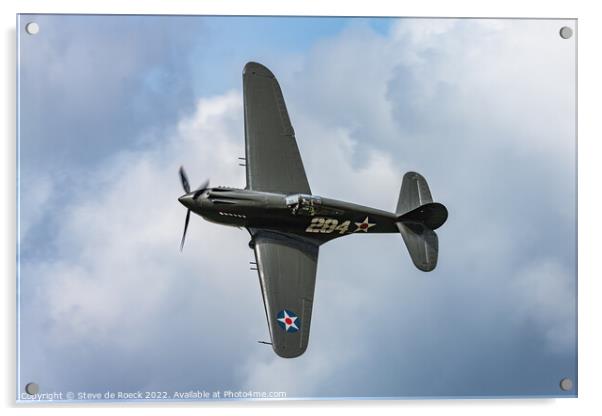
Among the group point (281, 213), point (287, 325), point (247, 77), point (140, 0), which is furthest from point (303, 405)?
point (140, 0)

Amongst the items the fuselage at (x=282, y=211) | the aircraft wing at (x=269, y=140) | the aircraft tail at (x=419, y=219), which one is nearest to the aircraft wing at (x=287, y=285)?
the fuselage at (x=282, y=211)

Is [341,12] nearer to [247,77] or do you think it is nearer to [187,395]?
[247,77]

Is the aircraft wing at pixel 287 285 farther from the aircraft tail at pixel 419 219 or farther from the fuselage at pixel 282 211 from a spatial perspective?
the aircraft tail at pixel 419 219

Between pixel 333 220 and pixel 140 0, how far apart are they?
170 inches

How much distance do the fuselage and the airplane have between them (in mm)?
15

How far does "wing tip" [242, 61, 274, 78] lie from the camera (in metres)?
10.8

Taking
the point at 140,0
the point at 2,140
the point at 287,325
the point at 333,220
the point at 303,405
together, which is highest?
the point at 140,0

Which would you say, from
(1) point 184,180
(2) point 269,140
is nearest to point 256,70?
(2) point 269,140

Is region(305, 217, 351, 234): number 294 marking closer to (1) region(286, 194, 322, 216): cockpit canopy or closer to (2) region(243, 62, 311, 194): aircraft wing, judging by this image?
(1) region(286, 194, 322, 216): cockpit canopy

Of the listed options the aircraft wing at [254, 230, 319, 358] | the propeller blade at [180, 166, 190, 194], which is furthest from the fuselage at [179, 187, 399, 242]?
the propeller blade at [180, 166, 190, 194]

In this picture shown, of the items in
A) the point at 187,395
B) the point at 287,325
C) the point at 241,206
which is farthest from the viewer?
the point at 241,206

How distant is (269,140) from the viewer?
11523 millimetres

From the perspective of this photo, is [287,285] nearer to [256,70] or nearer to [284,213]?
[284,213]
